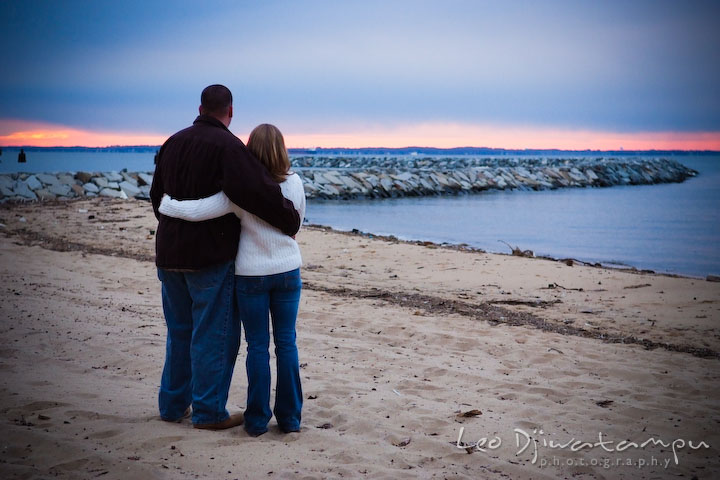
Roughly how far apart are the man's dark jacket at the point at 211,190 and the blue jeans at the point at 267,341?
0.25 metres

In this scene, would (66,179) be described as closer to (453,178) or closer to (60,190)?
(60,190)

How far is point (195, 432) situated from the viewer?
3.34 metres

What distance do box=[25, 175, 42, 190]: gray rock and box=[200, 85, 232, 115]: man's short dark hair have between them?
1880 centimetres

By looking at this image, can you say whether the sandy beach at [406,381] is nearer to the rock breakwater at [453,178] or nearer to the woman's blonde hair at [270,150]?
the woman's blonde hair at [270,150]

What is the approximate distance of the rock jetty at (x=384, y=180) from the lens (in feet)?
64.5

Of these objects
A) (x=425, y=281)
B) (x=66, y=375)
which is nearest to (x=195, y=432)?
(x=66, y=375)

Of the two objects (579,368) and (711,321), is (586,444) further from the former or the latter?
(711,321)

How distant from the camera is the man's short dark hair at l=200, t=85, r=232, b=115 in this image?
3283 mm

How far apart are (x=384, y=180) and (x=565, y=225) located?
14057 mm

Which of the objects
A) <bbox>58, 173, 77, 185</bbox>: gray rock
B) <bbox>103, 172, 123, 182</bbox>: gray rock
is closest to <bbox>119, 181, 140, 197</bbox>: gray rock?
<bbox>103, 172, 123, 182</bbox>: gray rock

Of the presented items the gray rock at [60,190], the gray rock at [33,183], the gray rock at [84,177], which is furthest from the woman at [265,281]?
the gray rock at [84,177]

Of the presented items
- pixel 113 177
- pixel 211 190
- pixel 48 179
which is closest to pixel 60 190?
pixel 48 179

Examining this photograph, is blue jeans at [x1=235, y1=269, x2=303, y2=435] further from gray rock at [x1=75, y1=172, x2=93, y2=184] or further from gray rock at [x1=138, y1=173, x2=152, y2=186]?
gray rock at [x1=138, y1=173, x2=152, y2=186]

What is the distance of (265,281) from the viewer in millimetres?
3268
